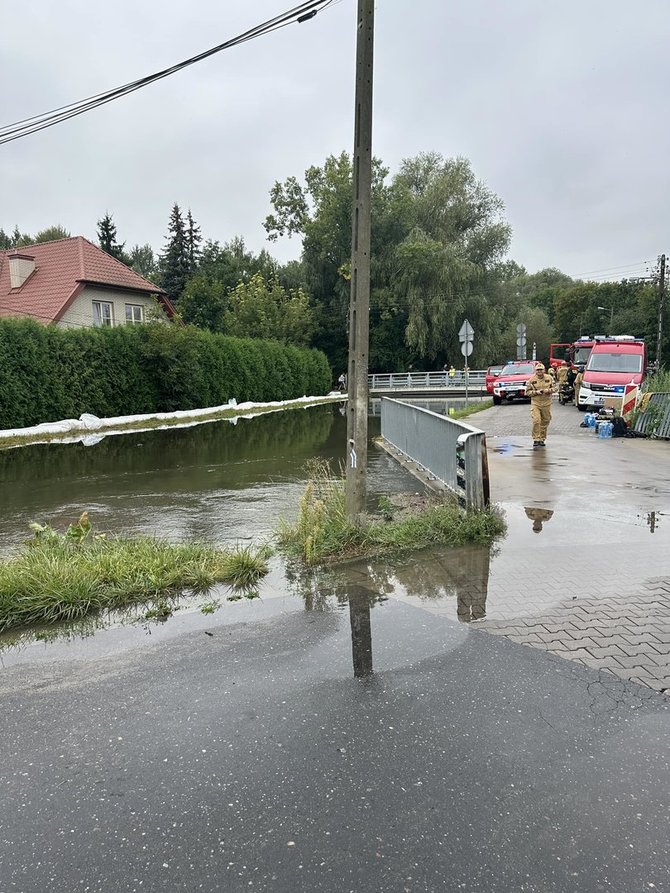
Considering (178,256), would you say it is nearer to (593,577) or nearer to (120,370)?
(120,370)

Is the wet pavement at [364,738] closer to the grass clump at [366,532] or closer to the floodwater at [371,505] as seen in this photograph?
the floodwater at [371,505]

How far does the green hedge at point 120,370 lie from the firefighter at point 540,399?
51.4ft

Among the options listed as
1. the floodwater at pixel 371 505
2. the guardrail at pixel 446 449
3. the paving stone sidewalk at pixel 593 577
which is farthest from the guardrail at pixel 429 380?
the paving stone sidewalk at pixel 593 577

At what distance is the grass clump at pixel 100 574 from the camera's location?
5074 millimetres

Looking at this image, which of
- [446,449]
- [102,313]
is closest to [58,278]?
[102,313]

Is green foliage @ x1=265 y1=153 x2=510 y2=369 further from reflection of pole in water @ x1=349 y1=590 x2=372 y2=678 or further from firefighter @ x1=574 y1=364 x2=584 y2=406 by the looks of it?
reflection of pole in water @ x1=349 y1=590 x2=372 y2=678

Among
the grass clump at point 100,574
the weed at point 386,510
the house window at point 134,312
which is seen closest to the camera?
the grass clump at point 100,574

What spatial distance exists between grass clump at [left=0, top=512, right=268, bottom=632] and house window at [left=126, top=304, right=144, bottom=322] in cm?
3174

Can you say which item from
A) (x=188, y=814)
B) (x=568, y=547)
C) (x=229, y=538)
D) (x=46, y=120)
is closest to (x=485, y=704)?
(x=188, y=814)

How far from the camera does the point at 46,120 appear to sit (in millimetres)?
9766

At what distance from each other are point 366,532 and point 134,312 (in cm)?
3302

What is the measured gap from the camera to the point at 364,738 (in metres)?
3.21

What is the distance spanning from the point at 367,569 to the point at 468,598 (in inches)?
44.5

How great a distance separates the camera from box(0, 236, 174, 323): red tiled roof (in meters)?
31.9
